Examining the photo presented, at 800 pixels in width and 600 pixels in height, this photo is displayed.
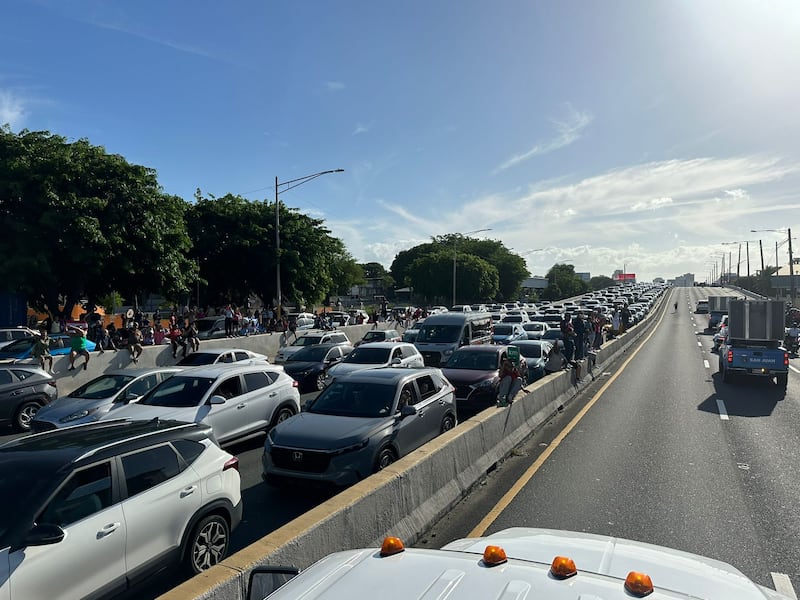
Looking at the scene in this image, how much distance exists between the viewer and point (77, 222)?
24.2 meters

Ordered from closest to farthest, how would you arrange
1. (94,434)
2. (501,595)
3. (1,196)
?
1. (501,595)
2. (94,434)
3. (1,196)

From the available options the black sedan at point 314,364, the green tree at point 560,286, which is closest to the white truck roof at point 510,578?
the black sedan at point 314,364

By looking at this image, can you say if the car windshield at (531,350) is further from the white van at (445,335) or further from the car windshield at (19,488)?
the car windshield at (19,488)

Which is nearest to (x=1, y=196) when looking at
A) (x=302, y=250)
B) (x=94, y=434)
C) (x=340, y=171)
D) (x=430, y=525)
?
(x=340, y=171)

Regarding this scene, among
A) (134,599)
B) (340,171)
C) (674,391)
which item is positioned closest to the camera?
(134,599)

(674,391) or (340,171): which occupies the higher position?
(340,171)

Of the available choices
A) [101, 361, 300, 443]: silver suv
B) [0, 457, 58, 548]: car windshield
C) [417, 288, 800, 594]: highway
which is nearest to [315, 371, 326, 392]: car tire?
[101, 361, 300, 443]: silver suv

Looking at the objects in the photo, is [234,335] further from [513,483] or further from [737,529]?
[737,529]

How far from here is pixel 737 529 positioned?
650cm

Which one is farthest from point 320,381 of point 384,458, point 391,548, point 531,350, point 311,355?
point 391,548

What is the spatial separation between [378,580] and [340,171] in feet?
84.0

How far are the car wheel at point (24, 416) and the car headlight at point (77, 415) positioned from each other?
95.2 inches

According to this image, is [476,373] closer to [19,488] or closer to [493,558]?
[19,488]

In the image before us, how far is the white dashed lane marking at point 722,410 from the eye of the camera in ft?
42.2
